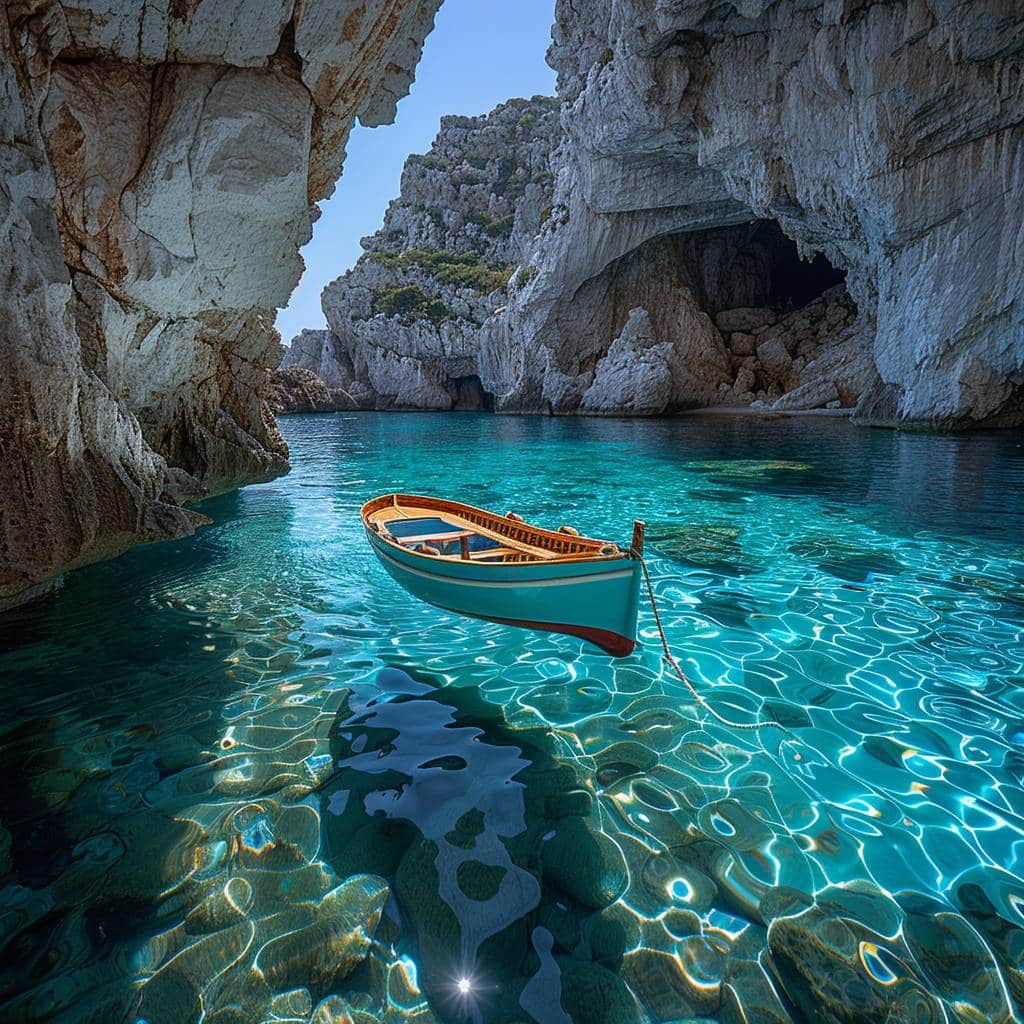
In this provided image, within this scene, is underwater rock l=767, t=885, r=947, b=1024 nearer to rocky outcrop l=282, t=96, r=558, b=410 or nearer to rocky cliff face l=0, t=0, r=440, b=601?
rocky cliff face l=0, t=0, r=440, b=601

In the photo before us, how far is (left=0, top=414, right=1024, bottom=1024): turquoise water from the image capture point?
2832mm

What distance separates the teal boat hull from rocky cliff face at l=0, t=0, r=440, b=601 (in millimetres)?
5010

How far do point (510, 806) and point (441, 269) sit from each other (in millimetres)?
67136

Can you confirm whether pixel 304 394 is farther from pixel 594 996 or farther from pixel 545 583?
pixel 594 996

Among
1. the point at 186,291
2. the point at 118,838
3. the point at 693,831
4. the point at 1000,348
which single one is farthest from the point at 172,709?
the point at 1000,348

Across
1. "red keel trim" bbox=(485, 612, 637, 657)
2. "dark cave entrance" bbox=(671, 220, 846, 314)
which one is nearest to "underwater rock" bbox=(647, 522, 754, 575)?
"red keel trim" bbox=(485, 612, 637, 657)

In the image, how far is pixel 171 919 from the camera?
10.2ft

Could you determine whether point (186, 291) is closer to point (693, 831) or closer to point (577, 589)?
point (577, 589)

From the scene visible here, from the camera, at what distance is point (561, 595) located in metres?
4.98

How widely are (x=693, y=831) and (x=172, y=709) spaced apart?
15.1 ft

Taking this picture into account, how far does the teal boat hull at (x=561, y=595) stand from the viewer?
4820 millimetres

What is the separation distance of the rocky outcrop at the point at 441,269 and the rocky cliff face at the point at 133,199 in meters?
48.6

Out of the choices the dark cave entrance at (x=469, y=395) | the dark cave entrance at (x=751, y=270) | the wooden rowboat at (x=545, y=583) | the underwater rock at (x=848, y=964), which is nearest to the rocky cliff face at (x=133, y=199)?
the wooden rowboat at (x=545, y=583)


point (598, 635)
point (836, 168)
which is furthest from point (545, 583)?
point (836, 168)
